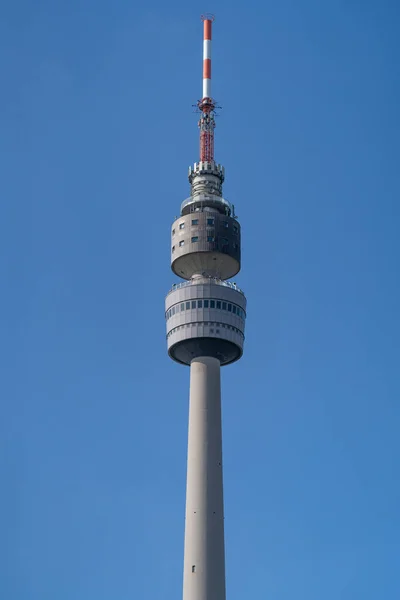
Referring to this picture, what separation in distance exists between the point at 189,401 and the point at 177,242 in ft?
74.8

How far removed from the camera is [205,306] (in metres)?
139

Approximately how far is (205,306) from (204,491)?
25.2m

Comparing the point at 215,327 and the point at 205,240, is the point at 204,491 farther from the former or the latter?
the point at 205,240

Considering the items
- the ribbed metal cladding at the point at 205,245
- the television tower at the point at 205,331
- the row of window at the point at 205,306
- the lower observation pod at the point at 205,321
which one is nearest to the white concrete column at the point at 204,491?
the television tower at the point at 205,331

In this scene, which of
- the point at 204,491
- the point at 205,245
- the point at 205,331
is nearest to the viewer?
the point at 204,491

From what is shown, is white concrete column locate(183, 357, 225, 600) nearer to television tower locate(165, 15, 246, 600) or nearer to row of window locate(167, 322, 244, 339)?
television tower locate(165, 15, 246, 600)

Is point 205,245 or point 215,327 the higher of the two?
point 205,245

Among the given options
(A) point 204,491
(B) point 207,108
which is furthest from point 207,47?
(A) point 204,491

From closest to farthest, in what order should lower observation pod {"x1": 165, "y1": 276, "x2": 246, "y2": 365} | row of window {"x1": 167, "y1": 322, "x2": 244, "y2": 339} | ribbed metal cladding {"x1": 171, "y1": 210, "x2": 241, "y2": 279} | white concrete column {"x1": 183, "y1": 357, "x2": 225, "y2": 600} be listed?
white concrete column {"x1": 183, "y1": 357, "x2": 225, "y2": 600} → row of window {"x1": 167, "y1": 322, "x2": 244, "y2": 339} → lower observation pod {"x1": 165, "y1": 276, "x2": 246, "y2": 365} → ribbed metal cladding {"x1": 171, "y1": 210, "x2": 241, "y2": 279}

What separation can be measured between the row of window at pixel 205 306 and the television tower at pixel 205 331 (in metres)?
0.13

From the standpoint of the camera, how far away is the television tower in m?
125

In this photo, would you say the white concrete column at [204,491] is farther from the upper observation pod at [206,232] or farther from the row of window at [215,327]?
the upper observation pod at [206,232]

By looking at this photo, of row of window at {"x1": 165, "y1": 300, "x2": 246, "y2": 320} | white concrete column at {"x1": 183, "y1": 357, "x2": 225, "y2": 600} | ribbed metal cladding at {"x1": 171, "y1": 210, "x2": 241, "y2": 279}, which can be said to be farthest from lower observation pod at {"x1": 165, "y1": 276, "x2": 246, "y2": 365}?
ribbed metal cladding at {"x1": 171, "y1": 210, "x2": 241, "y2": 279}

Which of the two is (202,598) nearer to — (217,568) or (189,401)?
(217,568)
